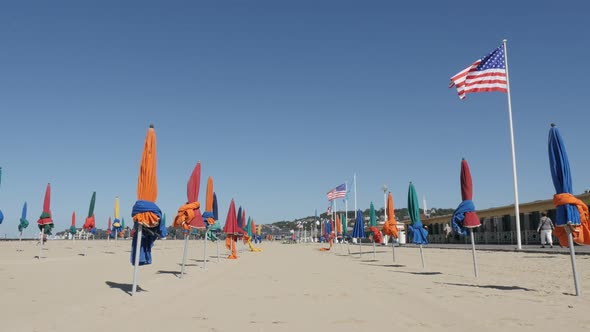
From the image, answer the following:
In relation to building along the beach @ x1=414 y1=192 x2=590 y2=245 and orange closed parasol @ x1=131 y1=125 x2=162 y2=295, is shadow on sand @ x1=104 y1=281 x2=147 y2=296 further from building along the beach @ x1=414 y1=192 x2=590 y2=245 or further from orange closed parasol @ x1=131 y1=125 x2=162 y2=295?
building along the beach @ x1=414 y1=192 x2=590 y2=245

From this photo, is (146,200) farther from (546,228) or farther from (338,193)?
(338,193)

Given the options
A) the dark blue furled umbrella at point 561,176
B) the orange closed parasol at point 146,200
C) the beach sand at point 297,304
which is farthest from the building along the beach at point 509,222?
the orange closed parasol at point 146,200

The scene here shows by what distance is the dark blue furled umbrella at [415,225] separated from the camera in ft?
47.1

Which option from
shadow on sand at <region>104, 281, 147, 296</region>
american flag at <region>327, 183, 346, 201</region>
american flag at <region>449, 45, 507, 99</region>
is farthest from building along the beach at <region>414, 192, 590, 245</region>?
shadow on sand at <region>104, 281, 147, 296</region>

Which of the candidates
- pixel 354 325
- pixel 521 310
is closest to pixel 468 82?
→ pixel 521 310

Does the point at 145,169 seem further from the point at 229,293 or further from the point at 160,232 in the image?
the point at 229,293

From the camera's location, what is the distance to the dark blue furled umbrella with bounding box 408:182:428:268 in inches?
566

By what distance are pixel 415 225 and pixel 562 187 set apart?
6601 mm

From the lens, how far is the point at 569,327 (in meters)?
5.36

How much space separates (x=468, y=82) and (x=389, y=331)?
19.3 m

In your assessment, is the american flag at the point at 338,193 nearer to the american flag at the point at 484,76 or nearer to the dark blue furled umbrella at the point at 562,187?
the american flag at the point at 484,76

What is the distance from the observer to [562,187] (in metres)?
8.42

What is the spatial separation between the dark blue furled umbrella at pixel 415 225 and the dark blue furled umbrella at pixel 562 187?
578 cm

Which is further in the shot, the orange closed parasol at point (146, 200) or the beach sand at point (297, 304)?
the orange closed parasol at point (146, 200)
